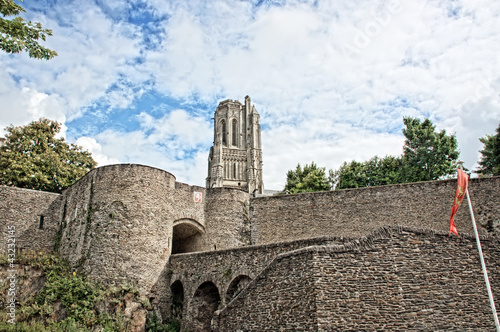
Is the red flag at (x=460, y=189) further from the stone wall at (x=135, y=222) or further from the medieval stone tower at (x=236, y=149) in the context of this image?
the medieval stone tower at (x=236, y=149)

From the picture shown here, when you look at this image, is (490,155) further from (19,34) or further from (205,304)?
(19,34)

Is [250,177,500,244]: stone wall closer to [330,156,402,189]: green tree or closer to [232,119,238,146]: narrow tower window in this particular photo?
[330,156,402,189]: green tree

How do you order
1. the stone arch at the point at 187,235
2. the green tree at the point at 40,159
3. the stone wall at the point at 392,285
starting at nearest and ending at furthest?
the stone wall at the point at 392,285 → the stone arch at the point at 187,235 → the green tree at the point at 40,159

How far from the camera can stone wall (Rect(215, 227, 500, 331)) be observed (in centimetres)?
1120

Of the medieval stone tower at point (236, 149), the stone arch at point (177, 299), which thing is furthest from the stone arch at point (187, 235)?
the medieval stone tower at point (236, 149)

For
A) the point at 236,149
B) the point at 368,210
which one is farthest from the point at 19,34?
the point at 236,149

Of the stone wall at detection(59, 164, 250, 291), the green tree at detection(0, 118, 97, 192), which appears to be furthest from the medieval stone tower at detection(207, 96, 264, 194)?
the stone wall at detection(59, 164, 250, 291)

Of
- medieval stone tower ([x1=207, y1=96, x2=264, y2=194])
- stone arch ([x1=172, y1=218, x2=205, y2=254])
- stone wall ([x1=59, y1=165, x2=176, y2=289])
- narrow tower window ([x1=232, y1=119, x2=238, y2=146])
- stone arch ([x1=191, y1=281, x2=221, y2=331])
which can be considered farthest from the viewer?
narrow tower window ([x1=232, y1=119, x2=238, y2=146])

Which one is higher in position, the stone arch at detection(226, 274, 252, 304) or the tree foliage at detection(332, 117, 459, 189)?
the tree foliage at detection(332, 117, 459, 189)

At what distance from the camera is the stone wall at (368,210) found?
22234 millimetres

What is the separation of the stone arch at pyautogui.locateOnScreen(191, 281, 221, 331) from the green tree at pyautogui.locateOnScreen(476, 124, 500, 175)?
67.4 feet

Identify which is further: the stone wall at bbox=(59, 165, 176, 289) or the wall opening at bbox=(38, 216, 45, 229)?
the wall opening at bbox=(38, 216, 45, 229)

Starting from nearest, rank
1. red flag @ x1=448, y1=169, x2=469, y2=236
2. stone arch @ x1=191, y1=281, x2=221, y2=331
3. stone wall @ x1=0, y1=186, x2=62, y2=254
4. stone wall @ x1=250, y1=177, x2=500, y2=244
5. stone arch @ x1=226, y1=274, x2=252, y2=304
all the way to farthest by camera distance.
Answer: red flag @ x1=448, y1=169, x2=469, y2=236
stone arch @ x1=226, y1=274, x2=252, y2=304
stone arch @ x1=191, y1=281, x2=221, y2=331
stone wall @ x1=250, y1=177, x2=500, y2=244
stone wall @ x1=0, y1=186, x2=62, y2=254

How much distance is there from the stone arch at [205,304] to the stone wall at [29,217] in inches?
364
